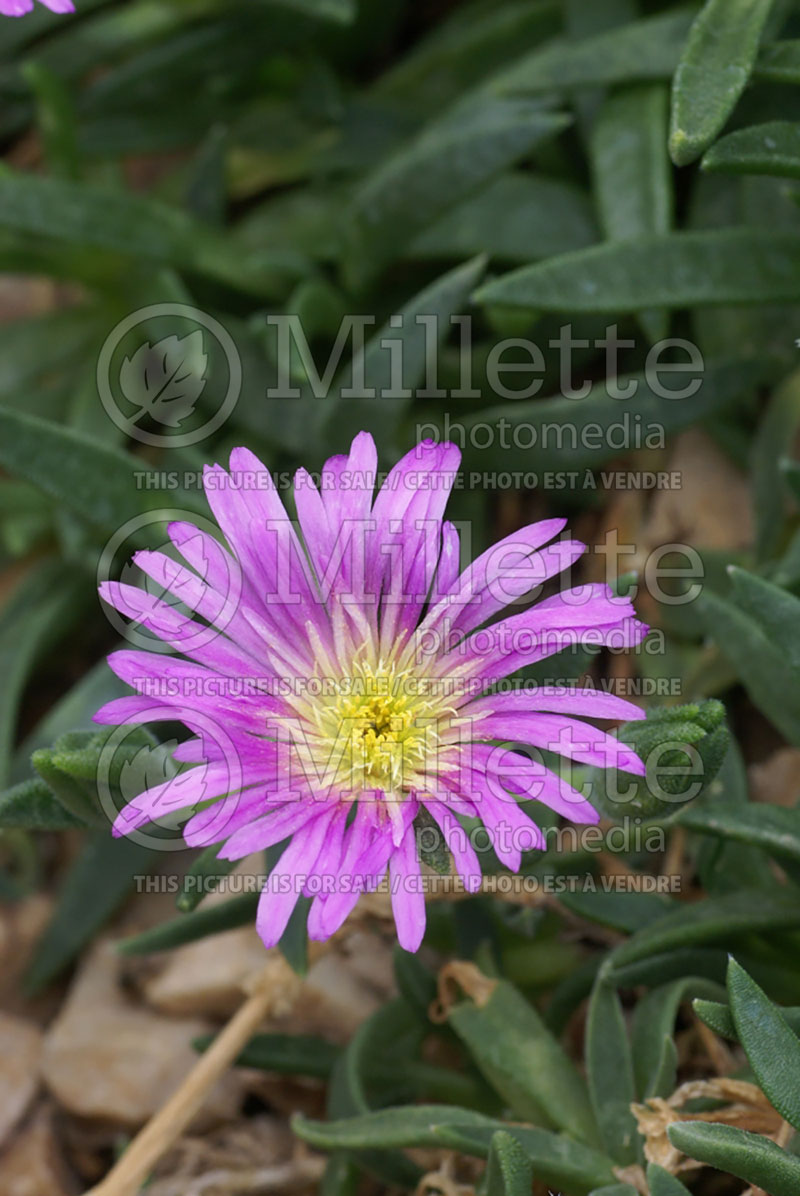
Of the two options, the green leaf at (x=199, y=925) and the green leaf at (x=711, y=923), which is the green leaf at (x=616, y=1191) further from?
the green leaf at (x=199, y=925)

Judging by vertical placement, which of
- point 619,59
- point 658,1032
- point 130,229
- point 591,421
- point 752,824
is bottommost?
point 658,1032

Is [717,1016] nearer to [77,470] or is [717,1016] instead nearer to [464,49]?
[77,470]

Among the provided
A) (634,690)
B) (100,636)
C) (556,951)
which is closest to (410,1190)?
(556,951)

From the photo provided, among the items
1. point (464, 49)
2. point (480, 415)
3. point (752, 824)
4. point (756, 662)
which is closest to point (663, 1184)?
point (752, 824)

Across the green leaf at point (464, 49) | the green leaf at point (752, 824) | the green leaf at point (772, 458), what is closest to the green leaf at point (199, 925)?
the green leaf at point (752, 824)

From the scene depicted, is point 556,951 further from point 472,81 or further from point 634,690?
point 472,81

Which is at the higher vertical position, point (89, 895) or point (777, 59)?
point (777, 59)
